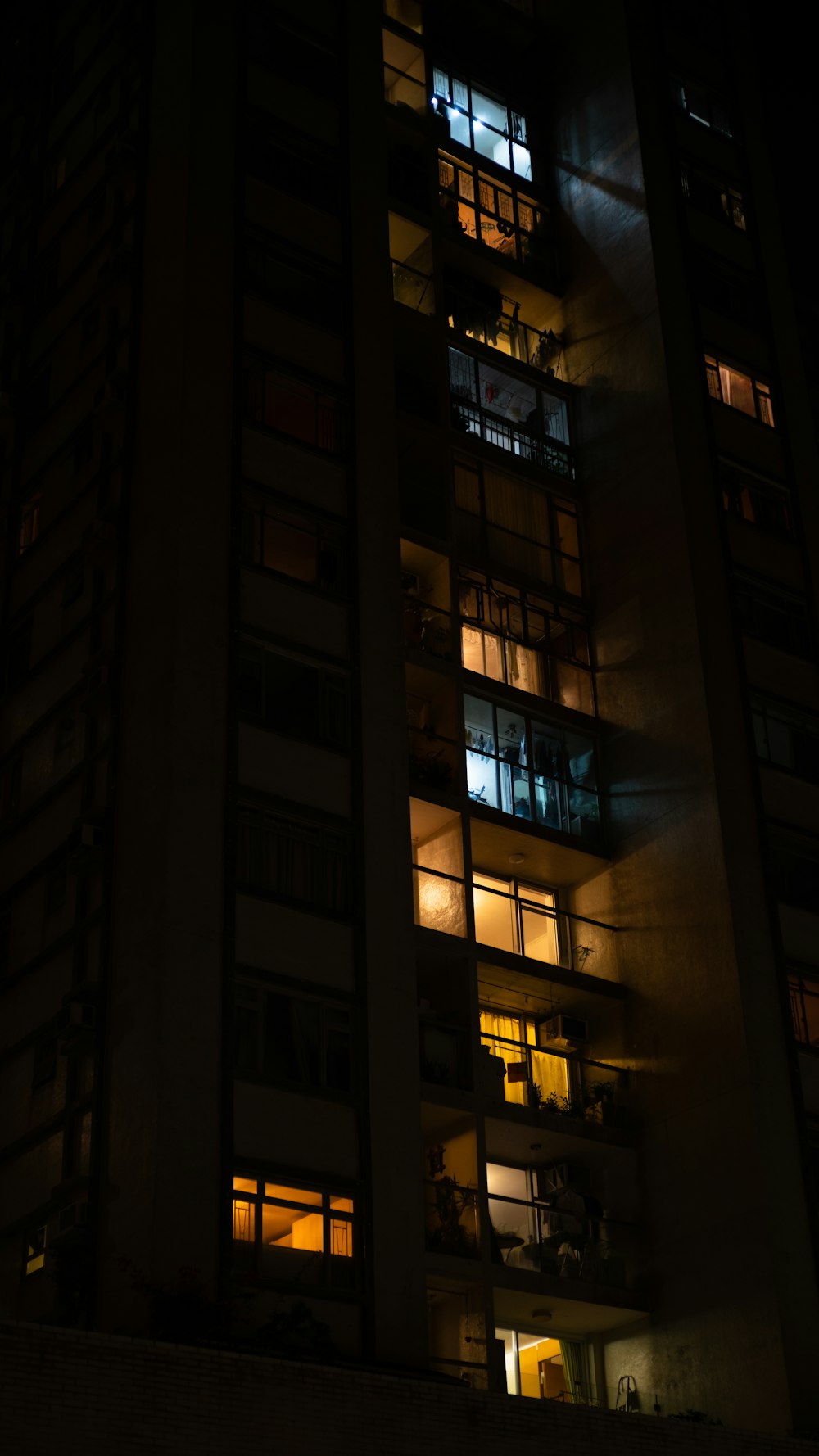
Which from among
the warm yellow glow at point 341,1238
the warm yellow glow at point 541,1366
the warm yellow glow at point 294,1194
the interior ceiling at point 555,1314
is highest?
the warm yellow glow at point 294,1194

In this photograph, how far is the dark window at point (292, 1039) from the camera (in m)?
29.1

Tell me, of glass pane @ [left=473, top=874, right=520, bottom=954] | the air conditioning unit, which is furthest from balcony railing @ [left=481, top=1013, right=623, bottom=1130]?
glass pane @ [left=473, top=874, right=520, bottom=954]

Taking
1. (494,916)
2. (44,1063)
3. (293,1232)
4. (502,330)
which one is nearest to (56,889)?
(44,1063)

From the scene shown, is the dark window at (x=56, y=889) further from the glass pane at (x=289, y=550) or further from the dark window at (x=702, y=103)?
the dark window at (x=702, y=103)

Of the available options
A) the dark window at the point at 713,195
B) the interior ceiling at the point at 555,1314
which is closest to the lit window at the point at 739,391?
the dark window at the point at 713,195

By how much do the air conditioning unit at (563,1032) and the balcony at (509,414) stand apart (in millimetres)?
13144

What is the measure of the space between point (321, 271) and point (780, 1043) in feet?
59.2

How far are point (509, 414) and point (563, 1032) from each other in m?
15.4

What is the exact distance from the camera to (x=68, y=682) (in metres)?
34.2

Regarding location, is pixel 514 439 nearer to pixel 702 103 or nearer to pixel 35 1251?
pixel 702 103

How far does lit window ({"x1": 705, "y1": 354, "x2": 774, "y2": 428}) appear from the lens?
4331 cm

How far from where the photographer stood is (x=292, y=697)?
108 feet

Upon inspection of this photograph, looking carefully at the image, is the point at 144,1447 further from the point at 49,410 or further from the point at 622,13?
the point at 622,13

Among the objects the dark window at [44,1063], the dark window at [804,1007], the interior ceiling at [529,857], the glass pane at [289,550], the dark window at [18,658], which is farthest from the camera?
the interior ceiling at [529,857]
